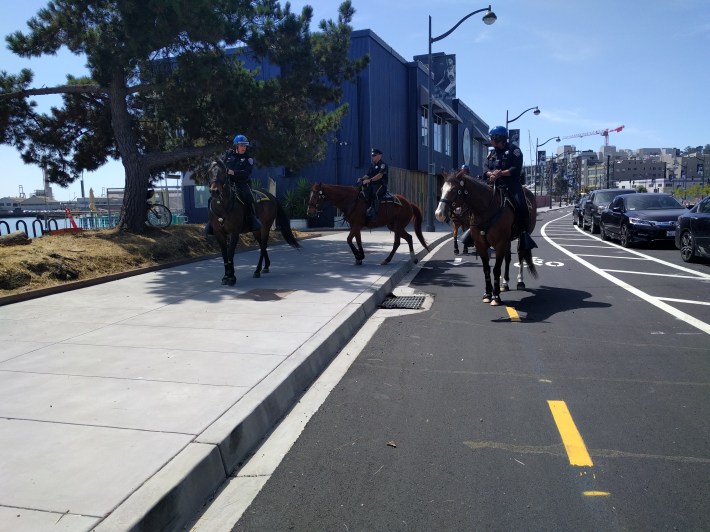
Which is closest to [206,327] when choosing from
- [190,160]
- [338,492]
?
[338,492]

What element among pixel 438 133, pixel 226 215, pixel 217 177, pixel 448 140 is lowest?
pixel 226 215

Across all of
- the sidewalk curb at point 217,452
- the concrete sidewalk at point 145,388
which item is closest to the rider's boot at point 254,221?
the concrete sidewalk at point 145,388

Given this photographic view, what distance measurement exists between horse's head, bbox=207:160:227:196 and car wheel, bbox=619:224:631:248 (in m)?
13.9

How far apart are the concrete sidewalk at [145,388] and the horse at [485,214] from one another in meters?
1.87

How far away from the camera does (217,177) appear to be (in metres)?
9.80

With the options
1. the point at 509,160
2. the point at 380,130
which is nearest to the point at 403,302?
the point at 509,160

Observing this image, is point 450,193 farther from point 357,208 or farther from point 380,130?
point 380,130

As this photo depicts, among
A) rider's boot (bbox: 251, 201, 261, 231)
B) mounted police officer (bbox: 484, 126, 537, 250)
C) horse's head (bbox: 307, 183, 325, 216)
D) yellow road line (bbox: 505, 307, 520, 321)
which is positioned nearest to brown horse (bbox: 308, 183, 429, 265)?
horse's head (bbox: 307, 183, 325, 216)

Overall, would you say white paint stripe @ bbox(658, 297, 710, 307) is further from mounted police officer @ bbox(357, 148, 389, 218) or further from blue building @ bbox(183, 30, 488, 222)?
blue building @ bbox(183, 30, 488, 222)

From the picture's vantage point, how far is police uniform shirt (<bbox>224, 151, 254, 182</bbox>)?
10.6 meters

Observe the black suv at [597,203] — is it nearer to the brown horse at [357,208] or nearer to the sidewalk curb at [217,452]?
the brown horse at [357,208]

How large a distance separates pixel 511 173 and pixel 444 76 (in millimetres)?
34976

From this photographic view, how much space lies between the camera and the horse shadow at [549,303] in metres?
8.30

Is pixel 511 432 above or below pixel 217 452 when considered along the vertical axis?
below
